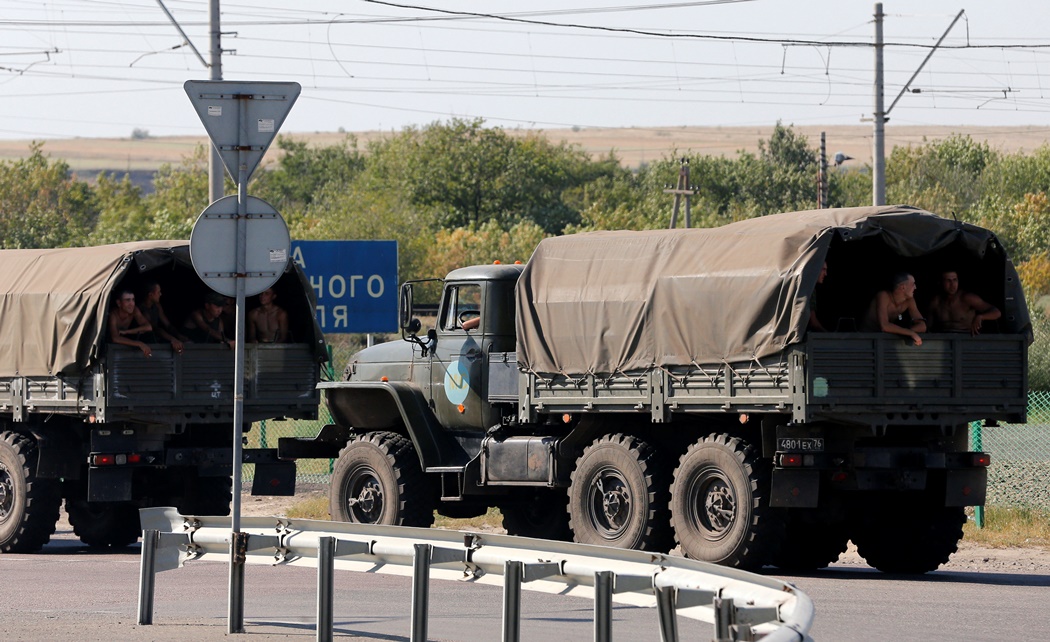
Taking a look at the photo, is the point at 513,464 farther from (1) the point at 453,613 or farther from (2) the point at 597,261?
(1) the point at 453,613

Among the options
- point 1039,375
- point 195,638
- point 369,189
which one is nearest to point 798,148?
point 369,189

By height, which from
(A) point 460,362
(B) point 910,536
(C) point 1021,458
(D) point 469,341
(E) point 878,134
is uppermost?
(E) point 878,134

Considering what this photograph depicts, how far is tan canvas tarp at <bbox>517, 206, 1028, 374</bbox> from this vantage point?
48.6 ft

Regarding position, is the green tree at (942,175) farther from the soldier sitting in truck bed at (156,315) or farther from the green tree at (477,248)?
the soldier sitting in truck bed at (156,315)

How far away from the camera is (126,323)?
17.8 meters

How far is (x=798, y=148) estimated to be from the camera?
4400 inches

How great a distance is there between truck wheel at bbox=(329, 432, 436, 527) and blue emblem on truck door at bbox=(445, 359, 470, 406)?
64 centimetres

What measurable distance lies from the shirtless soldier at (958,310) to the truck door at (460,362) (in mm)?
4740

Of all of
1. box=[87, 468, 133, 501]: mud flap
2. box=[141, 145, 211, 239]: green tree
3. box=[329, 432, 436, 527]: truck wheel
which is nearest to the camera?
box=[87, 468, 133, 501]: mud flap

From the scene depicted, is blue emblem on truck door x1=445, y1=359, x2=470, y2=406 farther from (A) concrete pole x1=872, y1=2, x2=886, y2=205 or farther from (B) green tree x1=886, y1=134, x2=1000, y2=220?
(B) green tree x1=886, y1=134, x2=1000, y2=220

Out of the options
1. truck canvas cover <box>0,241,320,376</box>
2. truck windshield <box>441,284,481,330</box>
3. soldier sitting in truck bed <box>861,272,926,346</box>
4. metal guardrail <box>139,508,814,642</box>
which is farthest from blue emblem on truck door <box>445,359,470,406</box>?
metal guardrail <box>139,508,814,642</box>

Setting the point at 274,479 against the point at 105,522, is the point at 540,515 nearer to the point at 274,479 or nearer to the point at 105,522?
the point at 274,479

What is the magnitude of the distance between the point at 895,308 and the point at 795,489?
1.77 meters

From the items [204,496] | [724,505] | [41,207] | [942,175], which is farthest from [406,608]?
[942,175]
